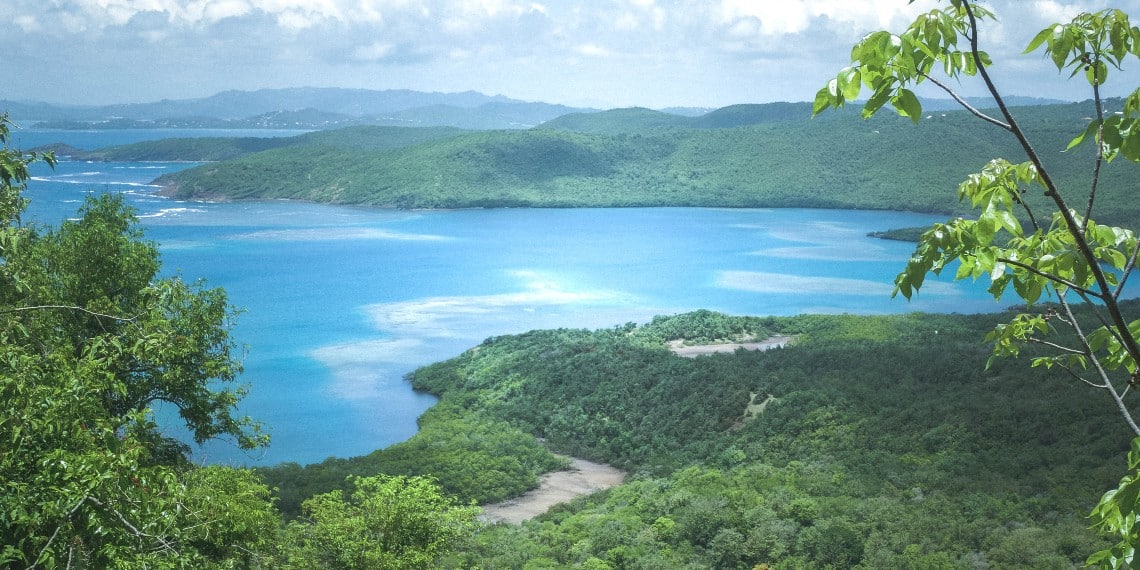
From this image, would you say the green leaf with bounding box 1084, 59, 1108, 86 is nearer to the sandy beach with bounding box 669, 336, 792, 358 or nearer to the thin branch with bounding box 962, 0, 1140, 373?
the thin branch with bounding box 962, 0, 1140, 373

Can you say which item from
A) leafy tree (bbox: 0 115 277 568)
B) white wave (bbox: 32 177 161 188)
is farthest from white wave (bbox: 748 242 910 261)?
white wave (bbox: 32 177 161 188)

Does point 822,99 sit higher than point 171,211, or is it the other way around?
point 822,99

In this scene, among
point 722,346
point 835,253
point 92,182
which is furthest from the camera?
point 92,182

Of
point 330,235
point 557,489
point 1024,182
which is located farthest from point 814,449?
point 330,235

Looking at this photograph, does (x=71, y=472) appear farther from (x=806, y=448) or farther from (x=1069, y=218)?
(x=806, y=448)

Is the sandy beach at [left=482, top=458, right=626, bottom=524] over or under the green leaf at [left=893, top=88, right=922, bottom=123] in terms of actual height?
under

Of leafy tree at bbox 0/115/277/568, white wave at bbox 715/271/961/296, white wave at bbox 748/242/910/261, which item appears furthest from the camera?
white wave at bbox 748/242/910/261

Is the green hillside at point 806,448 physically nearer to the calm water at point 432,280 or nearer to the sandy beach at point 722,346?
the sandy beach at point 722,346
